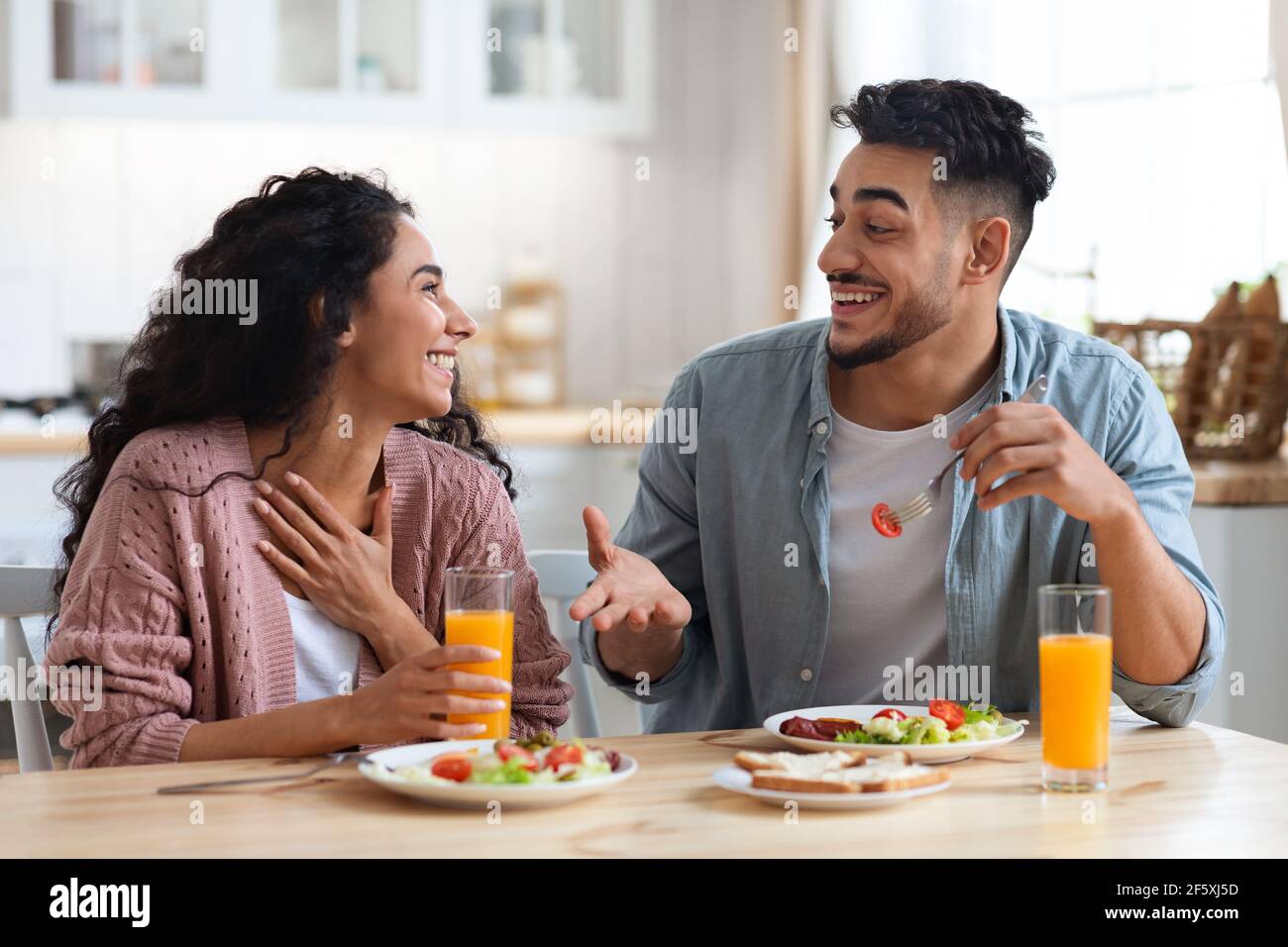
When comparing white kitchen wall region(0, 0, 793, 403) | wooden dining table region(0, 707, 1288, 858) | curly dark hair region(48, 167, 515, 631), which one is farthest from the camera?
white kitchen wall region(0, 0, 793, 403)

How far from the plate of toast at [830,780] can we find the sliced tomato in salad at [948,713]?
11 centimetres

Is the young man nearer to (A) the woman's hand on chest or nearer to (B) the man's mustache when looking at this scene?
(B) the man's mustache

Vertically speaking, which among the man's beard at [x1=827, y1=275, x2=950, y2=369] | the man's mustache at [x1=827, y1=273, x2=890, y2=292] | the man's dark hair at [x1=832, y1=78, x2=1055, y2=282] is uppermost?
the man's dark hair at [x1=832, y1=78, x2=1055, y2=282]

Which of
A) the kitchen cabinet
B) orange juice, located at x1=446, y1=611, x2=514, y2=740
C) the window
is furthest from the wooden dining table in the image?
the kitchen cabinet

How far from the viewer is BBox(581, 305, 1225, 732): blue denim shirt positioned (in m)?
1.70

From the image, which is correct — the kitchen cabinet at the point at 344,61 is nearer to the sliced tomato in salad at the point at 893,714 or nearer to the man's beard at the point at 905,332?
the man's beard at the point at 905,332

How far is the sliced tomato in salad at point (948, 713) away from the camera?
1348mm

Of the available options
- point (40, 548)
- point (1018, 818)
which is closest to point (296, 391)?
point (1018, 818)

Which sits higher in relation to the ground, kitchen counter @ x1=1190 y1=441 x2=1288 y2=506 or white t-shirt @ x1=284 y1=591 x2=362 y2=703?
kitchen counter @ x1=1190 y1=441 x2=1288 y2=506

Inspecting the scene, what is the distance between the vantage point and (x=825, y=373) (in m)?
1.87

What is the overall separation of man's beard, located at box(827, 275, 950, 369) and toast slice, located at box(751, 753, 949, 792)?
678 millimetres

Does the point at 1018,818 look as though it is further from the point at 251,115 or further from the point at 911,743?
the point at 251,115

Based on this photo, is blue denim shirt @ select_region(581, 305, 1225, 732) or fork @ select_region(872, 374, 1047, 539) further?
blue denim shirt @ select_region(581, 305, 1225, 732)

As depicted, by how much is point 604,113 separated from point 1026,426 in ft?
9.49
